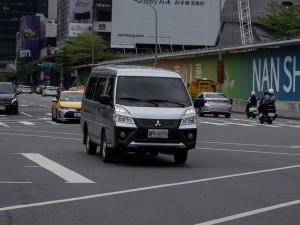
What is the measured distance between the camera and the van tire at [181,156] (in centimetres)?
1695

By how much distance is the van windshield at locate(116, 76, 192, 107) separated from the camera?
1677 cm

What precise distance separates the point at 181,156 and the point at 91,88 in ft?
11.2

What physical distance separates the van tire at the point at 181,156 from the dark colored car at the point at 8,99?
26.6 meters

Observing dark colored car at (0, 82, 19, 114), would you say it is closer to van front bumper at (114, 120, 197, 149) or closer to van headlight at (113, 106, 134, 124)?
van headlight at (113, 106, 134, 124)

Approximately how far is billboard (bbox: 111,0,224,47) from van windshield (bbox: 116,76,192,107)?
12453 cm

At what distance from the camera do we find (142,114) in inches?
635

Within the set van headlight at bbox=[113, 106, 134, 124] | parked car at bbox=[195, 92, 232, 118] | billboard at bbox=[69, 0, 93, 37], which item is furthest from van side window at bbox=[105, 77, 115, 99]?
billboard at bbox=[69, 0, 93, 37]

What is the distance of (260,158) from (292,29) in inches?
2816

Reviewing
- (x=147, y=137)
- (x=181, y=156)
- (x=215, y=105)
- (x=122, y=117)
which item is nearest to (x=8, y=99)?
(x=215, y=105)

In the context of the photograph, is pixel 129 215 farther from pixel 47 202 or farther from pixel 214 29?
pixel 214 29

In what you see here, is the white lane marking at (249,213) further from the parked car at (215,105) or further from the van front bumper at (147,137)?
the parked car at (215,105)

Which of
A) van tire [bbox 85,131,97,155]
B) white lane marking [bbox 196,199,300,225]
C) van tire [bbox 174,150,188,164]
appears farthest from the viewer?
van tire [bbox 85,131,97,155]

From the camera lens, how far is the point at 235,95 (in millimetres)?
69500

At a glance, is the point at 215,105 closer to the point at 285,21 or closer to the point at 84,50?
the point at 285,21
